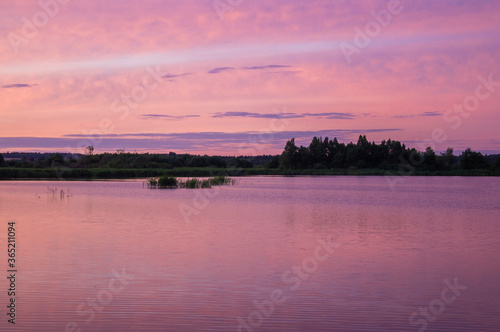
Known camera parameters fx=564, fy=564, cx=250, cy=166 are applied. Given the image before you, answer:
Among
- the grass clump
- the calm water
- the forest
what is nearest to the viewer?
the calm water

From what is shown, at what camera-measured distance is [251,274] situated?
1342 cm

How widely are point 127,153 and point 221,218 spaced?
105 meters

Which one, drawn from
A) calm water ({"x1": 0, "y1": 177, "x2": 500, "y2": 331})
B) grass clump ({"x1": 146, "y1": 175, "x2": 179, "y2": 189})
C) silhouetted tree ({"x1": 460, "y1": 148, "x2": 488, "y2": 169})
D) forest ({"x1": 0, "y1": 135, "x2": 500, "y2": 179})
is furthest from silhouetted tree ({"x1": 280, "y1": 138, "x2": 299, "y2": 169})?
calm water ({"x1": 0, "y1": 177, "x2": 500, "y2": 331})

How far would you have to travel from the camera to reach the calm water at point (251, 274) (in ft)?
32.2

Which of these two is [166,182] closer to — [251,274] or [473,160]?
[251,274]

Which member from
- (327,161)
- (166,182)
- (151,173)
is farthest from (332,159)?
(166,182)

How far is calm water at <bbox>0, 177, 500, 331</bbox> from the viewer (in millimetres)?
9812

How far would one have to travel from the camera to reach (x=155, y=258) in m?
15.3

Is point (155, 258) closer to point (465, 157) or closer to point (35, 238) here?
point (35, 238)

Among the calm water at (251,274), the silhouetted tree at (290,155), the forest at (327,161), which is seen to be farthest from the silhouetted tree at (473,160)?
the calm water at (251,274)

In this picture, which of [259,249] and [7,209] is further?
[7,209]

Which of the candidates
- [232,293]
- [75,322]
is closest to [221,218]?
[232,293]

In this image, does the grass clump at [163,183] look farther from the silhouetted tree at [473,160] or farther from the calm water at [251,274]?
the silhouetted tree at [473,160]

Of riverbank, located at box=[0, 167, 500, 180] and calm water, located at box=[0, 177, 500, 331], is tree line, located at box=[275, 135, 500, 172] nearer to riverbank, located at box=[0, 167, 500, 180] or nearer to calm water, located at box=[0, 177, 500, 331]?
riverbank, located at box=[0, 167, 500, 180]
